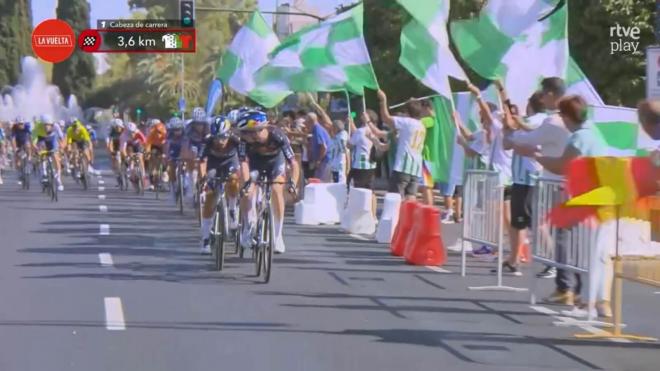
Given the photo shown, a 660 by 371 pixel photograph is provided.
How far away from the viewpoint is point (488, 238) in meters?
13.4

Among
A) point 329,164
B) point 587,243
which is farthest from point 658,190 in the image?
point 329,164

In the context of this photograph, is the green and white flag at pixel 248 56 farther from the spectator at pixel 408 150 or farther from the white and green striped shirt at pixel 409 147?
the white and green striped shirt at pixel 409 147

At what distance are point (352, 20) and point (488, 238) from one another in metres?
6.90

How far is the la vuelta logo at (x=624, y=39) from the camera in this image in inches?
1110

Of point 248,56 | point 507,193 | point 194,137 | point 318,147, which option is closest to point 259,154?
point 507,193

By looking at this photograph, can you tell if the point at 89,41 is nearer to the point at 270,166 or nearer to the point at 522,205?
the point at 270,166

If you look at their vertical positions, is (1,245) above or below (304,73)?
below

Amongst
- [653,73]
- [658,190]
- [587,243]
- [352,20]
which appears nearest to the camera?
[658,190]

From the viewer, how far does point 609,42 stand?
2967 cm

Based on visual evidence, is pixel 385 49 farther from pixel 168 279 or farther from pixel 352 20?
pixel 168 279

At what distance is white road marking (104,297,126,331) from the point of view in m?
10.0

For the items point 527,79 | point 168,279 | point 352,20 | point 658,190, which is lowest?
point 168,279

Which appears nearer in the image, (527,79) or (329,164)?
(527,79)

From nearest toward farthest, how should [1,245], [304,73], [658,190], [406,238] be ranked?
[658,190]
[406,238]
[1,245]
[304,73]
